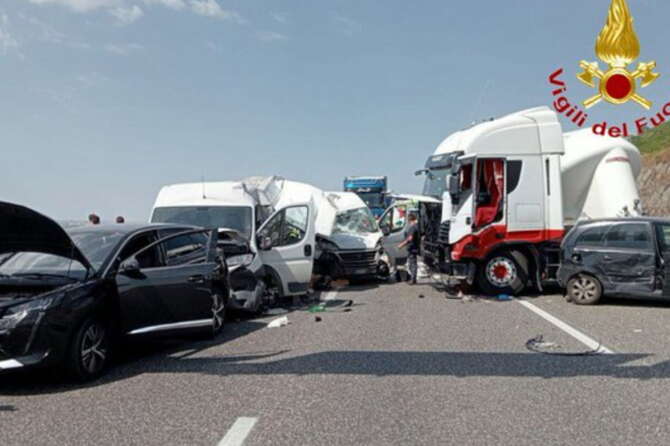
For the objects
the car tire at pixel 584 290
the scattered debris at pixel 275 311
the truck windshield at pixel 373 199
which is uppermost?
the truck windshield at pixel 373 199

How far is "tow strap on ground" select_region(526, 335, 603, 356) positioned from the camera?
7.42 m

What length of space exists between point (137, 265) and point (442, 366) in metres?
3.62

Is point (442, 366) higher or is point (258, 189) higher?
point (258, 189)

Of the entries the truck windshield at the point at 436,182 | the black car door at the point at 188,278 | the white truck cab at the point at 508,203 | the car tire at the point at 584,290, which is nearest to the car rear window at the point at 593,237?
the car tire at the point at 584,290

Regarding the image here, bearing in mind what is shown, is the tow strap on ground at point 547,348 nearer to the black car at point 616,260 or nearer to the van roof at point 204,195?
the black car at point 616,260

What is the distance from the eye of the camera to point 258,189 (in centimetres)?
1405

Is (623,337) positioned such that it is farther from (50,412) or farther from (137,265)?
(50,412)

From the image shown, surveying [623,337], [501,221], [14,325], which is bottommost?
[623,337]

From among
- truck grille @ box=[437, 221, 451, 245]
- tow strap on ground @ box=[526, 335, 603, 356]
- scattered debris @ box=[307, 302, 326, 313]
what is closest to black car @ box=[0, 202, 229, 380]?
scattered debris @ box=[307, 302, 326, 313]

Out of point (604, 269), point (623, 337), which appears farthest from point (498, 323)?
point (604, 269)

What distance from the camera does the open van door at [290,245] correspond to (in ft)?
37.8

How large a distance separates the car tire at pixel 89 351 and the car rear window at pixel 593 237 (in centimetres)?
863

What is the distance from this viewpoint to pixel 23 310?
19.1 feet

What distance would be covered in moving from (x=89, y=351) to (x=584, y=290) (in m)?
8.78
